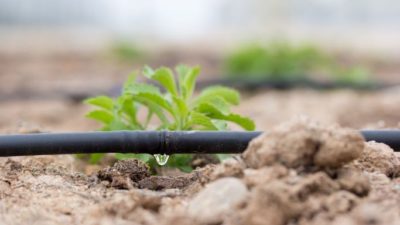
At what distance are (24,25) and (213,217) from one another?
28.7 m

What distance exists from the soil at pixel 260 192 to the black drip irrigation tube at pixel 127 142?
0.31 feet

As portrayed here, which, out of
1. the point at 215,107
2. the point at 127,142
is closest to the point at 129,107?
the point at 215,107

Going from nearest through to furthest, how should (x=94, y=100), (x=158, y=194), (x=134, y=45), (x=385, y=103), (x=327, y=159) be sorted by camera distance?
(x=327, y=159) → (x=158, y=194) → (x=94, y=100) → (x=385, y=103) → (x=134, y=45)

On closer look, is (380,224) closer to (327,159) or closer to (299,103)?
(327,159)

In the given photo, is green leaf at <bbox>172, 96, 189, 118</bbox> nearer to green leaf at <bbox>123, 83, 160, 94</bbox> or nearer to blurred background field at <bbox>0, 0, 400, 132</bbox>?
green leaf at <bbox>123, 83, 160, 94</bbox>

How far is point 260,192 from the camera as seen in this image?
143cm

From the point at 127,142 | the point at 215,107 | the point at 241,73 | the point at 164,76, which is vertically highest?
the point at 241,73

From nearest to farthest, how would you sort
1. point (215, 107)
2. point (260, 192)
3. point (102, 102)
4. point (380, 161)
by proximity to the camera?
1. point (260, 192)
2. point (380, 161)
3. point (215, 107)
4. point (102, 102)

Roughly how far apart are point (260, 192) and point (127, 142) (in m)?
0.60

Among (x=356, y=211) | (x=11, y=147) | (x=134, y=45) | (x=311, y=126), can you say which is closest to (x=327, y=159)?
(x=311, y=126)

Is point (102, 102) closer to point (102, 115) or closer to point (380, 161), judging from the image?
point (102, 115)

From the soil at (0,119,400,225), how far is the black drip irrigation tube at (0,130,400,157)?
0.31ft

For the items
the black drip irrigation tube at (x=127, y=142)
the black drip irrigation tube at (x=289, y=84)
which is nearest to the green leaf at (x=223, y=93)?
the black drip irrigation tube at (x=127, y=142)

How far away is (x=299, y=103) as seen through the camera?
5.10 meters
